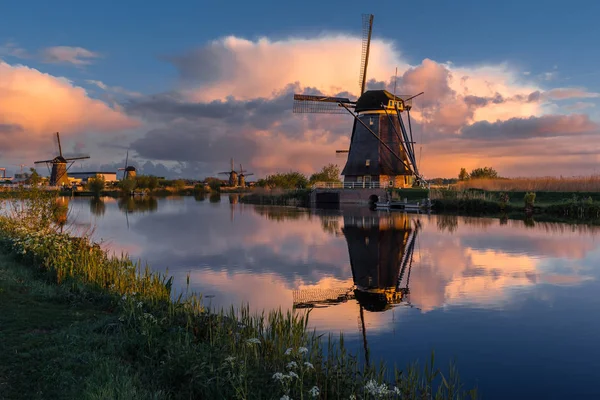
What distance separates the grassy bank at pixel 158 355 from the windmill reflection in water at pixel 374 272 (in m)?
2.02

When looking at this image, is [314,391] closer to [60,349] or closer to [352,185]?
[60,349]

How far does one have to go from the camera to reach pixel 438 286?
527 inches

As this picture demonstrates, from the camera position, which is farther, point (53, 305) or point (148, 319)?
point (53, 305)

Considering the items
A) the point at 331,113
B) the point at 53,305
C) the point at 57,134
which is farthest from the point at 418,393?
the point at 57,134

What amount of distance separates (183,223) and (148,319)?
28272 millimetres

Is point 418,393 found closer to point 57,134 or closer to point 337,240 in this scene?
point 337,240

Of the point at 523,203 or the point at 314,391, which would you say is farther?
the point at 523,203

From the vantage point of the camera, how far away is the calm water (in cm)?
779

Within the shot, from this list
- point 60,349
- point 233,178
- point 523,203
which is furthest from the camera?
point 233,178

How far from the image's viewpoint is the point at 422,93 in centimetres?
5006

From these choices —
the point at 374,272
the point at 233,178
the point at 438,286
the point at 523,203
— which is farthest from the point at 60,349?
the point at 233,178

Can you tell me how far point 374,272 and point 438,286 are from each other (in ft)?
8.56

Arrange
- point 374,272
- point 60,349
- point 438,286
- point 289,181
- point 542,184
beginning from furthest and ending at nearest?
point 289,181 → point 542,184 → point 374,272 → point 438,286 → point 60,349

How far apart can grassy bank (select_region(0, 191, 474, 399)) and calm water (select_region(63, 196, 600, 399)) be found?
1339 millimetres
